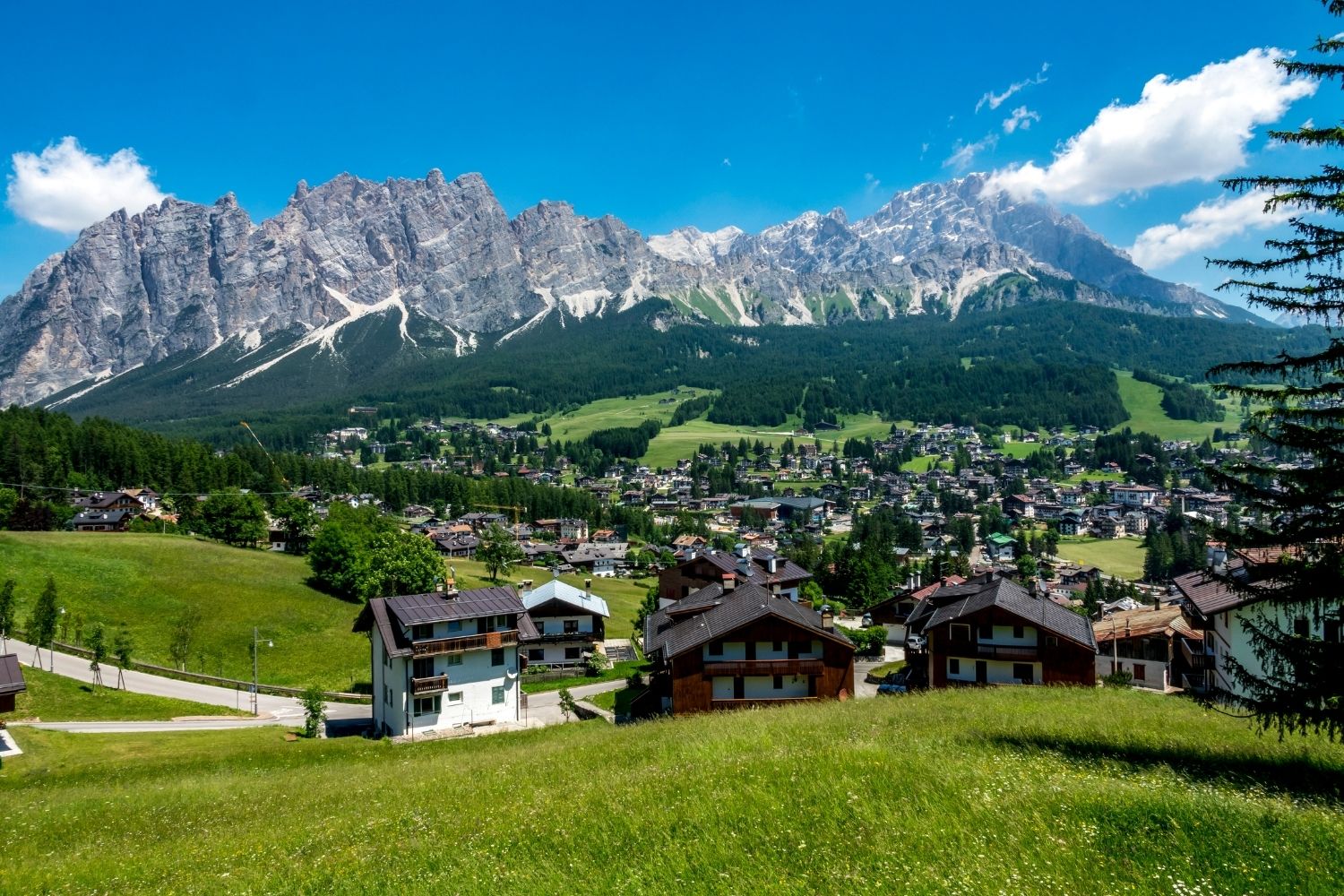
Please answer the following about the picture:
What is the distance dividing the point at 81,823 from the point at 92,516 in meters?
108

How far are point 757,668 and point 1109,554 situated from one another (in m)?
152

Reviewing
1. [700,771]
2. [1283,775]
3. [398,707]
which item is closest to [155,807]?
[700,771]

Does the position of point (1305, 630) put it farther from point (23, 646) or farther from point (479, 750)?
point (23, 646)

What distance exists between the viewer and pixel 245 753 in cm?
3494

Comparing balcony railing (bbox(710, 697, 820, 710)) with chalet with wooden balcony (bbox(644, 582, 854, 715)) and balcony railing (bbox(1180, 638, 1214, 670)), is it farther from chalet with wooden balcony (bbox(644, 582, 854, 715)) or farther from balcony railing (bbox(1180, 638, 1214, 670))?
balcony railing (bbox(1180, 638, 1214, 670))

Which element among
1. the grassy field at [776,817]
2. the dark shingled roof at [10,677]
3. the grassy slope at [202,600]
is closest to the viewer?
the grassy field at [776,817]

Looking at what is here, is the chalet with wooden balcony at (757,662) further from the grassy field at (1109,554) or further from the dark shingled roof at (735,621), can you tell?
the grassy field at (1109,554)

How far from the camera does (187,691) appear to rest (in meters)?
55.2

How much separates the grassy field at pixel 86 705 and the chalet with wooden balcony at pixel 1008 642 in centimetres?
4525

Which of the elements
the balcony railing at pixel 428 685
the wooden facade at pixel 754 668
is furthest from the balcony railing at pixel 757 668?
the balcony railing at pixel 428 685

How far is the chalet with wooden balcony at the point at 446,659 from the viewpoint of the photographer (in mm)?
44094

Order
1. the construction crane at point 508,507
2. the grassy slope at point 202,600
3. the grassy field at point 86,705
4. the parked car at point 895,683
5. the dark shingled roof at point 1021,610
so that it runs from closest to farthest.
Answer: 1. the dark shingled roof at point 1021,610
2. the grassy field at point 86,705
3. the parked car at point 895,683
4. the grassy slope at point 202,600
5. the construction crane at point 508,507

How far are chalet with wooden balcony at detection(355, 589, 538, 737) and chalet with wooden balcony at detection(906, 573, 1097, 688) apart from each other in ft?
81.4

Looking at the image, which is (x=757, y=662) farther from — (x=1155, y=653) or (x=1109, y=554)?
(x=1109, y=554)
